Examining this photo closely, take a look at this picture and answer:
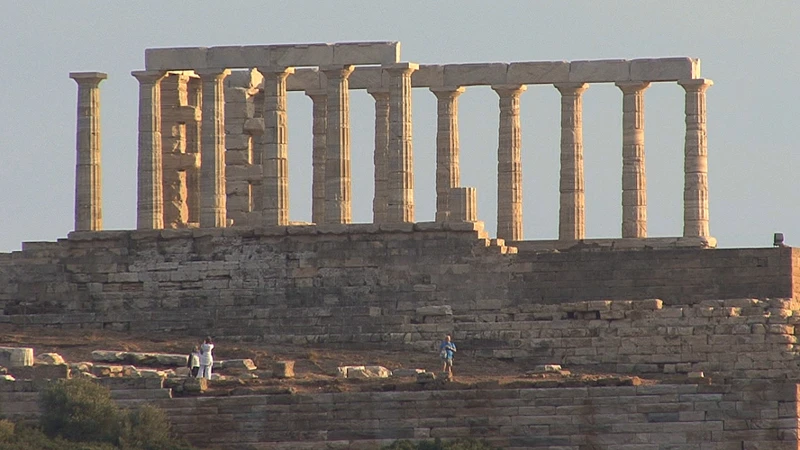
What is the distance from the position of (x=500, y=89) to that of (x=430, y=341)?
10978 millimetres

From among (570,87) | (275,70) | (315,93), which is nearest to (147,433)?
(275,70)

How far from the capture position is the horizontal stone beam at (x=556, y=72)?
323ft

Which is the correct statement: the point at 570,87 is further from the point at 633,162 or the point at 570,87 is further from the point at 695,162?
the point at 695,162

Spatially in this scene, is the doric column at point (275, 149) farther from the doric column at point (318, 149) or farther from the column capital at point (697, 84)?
the column capital at point (697, 84)

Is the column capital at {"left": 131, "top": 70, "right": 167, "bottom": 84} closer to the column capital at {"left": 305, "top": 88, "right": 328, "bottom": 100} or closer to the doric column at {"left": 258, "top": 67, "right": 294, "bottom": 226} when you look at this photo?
the doric column at {"left": 258, "top": 67, "right": 294, "bottom": 226}

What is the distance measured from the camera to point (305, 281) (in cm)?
9312

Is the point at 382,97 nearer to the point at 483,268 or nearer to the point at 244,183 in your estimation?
the point at 244,183

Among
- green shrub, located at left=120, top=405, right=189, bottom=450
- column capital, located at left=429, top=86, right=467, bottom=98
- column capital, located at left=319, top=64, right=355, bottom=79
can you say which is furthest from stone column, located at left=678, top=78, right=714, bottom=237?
green shrub, located at left=120, top=405, right=189, bottom=450

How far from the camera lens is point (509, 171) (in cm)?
10044

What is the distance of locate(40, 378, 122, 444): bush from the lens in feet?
268

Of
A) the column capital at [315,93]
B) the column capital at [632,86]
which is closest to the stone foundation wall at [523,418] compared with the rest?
the column capital at [632,86]

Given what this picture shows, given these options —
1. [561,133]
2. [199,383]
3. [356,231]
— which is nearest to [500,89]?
[561,133]

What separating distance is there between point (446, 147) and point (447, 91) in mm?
1705

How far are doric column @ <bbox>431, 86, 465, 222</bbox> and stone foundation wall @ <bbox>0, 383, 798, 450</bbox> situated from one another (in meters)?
18.4
